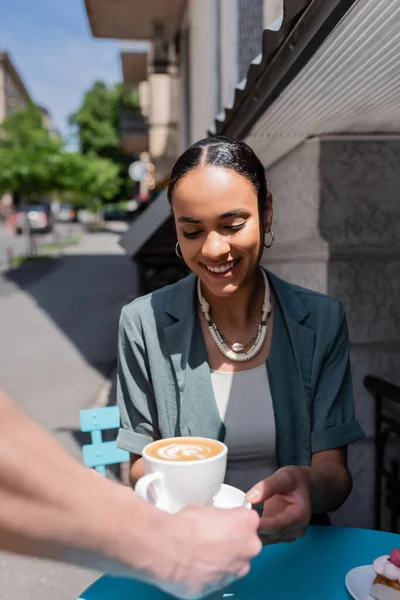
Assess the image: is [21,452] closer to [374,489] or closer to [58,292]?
[374,489]

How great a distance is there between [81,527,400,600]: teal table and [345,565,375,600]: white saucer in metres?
0.03

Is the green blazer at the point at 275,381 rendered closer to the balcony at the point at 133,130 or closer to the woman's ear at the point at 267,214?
the woman's ear at the point at 267,214

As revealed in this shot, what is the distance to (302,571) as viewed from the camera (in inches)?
62.2

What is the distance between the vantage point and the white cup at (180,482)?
1.14 meters

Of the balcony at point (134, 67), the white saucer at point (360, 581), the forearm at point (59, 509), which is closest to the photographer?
the forearm at point (59, 509)

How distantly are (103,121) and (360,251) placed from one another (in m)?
55.9

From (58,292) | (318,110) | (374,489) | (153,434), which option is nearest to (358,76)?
(318,110)

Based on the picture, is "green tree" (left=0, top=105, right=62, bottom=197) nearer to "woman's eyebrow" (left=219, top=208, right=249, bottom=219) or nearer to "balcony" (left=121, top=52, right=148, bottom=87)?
"balcony" (left=121, top=52, right=148, bottom=87)

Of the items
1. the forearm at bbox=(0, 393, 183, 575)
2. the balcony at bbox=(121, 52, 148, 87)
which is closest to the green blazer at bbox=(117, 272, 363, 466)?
the forearm at bbox=(0, 393, 183, 575)

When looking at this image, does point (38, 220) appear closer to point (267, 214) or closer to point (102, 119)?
point (102, 119)

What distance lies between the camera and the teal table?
1496 millimetres

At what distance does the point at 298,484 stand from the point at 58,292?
553 inches

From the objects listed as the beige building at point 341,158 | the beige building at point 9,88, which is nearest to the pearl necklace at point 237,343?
the beige building at point 341,158

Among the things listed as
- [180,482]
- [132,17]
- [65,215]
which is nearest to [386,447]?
[180,482]
